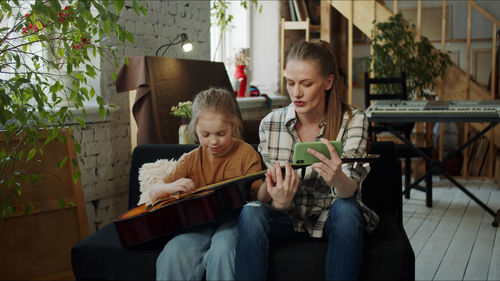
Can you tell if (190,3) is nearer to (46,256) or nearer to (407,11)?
(46,256)

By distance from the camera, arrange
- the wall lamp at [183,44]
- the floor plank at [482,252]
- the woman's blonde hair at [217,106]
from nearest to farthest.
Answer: the woman's blonde hair at [217,106] < the floor plank at [482,252] < the wall lamp at [183,44]

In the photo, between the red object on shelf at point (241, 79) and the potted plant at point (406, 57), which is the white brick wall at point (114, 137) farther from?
the potted plant at point (406, 57)

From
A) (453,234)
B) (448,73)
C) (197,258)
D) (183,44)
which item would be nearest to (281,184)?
(197,258)

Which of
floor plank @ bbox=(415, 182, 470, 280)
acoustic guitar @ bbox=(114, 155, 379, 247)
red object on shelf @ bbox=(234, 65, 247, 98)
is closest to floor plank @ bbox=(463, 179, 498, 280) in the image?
floor plank @ bbox=(415, 182, 470, 280)

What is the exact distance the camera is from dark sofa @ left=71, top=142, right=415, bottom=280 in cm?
157

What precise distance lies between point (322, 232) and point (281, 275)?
21cm

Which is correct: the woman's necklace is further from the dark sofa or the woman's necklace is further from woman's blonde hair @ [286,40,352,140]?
the dark sofa

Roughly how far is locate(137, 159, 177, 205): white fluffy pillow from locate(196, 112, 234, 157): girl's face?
0.30m

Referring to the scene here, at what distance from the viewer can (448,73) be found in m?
5.34

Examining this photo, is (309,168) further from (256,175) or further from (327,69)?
(327,69)

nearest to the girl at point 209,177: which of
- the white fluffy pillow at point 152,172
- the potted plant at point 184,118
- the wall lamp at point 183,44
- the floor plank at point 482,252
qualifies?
the white fluffy pillow at point 152,172

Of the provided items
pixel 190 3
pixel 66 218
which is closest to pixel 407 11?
pixel 190 3

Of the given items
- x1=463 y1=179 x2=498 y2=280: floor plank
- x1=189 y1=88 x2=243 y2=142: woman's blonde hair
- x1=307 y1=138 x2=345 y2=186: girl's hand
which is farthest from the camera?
x1=463 y1=179 x2=498 y2=280: floor plank

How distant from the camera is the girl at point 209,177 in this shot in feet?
5.14
